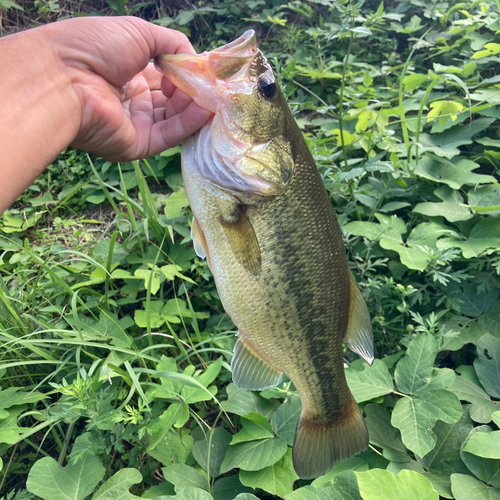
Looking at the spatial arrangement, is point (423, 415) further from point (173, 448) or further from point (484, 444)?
point (173, 448)

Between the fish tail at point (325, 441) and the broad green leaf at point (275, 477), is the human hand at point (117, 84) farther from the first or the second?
the broad green leaf at point (275, 477)

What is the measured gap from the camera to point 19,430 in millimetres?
1614

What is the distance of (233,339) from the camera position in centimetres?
210

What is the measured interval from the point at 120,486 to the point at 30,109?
1.48 meters

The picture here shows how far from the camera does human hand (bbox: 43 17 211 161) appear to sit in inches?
52.6

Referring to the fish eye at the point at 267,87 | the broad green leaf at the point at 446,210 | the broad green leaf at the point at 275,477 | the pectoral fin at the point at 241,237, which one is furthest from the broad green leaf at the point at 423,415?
the fish eye at the point at 267,87

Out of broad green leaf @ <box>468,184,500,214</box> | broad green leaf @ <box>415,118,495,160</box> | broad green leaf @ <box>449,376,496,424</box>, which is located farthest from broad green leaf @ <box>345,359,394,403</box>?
broad green leaf @ <box>415,118,495,160</box>

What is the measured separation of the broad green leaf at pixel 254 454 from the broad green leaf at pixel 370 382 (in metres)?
0.44

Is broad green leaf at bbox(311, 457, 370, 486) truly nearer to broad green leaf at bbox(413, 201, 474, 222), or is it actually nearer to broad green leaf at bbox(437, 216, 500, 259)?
broad green leaf at bbox(437, 216, 500, 259)

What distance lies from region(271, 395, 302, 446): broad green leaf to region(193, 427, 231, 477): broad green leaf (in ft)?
0.94

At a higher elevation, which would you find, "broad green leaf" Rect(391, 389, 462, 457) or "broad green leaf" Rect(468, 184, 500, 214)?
"broad green leaf" Rect(468, 184, 500, 214)

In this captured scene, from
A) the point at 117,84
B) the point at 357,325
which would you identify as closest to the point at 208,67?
the point at 117,84

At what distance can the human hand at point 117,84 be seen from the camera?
134 centimetres

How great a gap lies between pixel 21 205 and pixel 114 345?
78.1 inches
